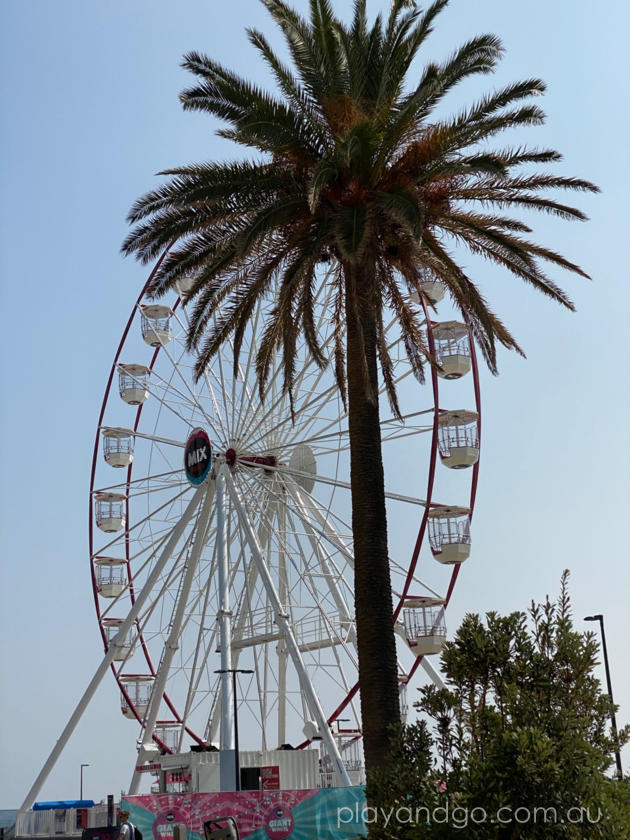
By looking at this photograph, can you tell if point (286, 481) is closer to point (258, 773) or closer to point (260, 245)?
point (258, 773)

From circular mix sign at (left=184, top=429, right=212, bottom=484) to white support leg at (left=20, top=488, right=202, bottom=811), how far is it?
431mm

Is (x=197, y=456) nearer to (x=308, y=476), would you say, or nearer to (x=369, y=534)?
(x=308, y=476)

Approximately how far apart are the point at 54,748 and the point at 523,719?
22.9m

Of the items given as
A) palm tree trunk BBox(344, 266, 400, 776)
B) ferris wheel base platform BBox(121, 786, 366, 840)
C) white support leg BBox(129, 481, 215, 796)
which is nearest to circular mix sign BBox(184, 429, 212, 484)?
white support leg BBox(129, 481, 215, 796)

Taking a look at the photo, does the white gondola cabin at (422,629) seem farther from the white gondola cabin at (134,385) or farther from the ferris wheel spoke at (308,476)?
the white gondola cabin at (134,385)

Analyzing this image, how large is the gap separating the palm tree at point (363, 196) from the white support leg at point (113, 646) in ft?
41.8

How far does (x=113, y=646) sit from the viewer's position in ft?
97.5

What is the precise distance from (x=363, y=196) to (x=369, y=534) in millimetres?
4568

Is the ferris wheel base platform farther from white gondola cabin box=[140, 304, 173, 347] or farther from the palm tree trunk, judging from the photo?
white gondola cabin box=[140, 304, 173, 347]

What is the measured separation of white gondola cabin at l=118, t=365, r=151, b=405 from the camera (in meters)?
32.1

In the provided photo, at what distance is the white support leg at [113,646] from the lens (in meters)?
28.8

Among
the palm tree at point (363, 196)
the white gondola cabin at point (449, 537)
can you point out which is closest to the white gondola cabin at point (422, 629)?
the white gondola cabin at point (449, 537)

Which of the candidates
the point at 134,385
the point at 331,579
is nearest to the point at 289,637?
the point at 331,579

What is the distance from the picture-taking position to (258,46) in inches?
635
